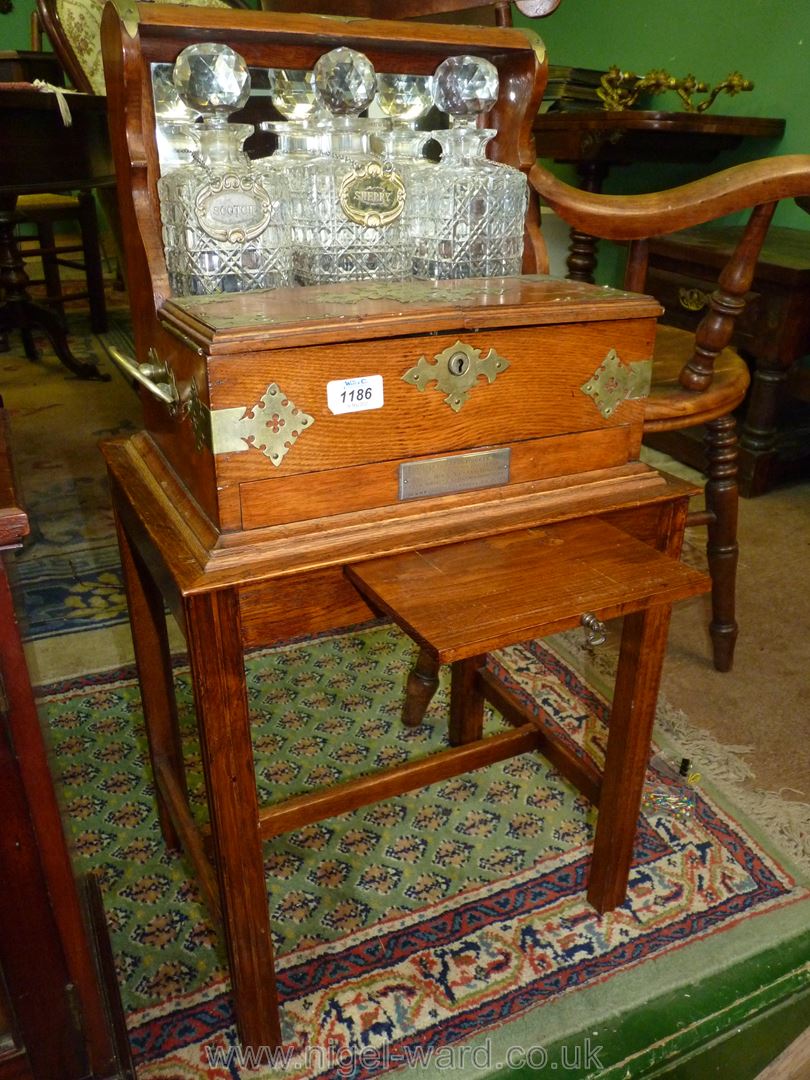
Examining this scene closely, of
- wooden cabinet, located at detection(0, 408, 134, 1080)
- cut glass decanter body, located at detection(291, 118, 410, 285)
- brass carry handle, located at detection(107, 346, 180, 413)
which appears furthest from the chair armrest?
wooden cabinet, located at detection(0, 408, 134, 1080)

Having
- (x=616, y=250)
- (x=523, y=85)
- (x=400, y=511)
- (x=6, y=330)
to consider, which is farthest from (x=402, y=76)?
(x=6, y=330)

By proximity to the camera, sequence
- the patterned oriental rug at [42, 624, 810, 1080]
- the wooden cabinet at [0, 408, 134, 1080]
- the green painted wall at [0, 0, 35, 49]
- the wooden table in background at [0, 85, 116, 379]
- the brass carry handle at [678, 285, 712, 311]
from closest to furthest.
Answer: the wooden cabinet at [0, 408, 134, 1080] → the patterned oriental rug at [42, 624, 810, 1080] → the wooden table in background at [0, 85, 116, 379] → the brass carry handle at [678, 285, 712, 311] → the green painted wall at [0, 0, 35, 49]

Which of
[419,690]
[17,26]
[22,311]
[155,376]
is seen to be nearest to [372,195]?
[155,376]

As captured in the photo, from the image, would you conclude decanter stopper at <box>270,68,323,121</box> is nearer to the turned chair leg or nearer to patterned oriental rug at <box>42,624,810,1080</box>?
the turned chair leg

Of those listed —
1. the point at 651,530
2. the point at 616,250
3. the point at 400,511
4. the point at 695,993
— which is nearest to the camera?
the point at 400,511

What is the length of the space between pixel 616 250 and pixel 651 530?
9.74ft

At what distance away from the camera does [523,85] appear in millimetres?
1157

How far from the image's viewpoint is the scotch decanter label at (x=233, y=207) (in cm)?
93

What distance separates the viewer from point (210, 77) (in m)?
0.93

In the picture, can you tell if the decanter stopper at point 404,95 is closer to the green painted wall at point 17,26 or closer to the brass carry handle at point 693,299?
the brass carry handle at point 693,299

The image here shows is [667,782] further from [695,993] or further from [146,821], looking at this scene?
[146,821]

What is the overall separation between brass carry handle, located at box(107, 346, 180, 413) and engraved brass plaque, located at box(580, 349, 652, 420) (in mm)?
460

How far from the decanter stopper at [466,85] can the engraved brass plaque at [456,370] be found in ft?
1.27

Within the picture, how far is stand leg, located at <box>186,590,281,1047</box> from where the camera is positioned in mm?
861
